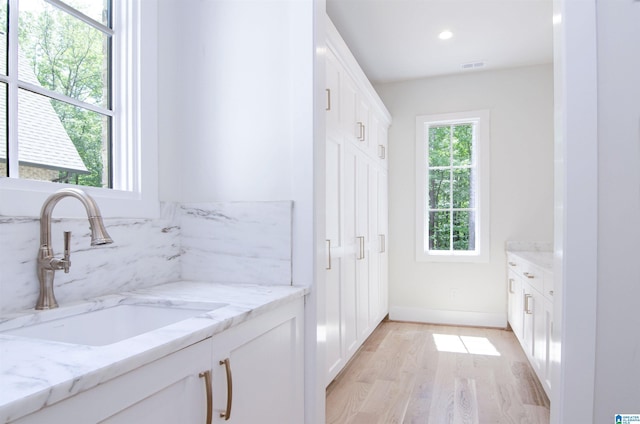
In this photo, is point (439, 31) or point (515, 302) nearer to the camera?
point (439, 31)

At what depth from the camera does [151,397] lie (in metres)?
0.78

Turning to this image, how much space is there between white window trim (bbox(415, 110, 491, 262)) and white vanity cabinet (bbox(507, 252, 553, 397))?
517mm

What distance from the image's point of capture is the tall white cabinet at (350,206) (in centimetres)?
238

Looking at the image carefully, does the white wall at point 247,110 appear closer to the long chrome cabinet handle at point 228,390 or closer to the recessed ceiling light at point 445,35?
the long chrome cabinet handle at point 228,390

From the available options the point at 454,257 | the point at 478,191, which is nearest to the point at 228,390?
the point at 454,257

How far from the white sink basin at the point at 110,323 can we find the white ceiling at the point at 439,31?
7.93 ft

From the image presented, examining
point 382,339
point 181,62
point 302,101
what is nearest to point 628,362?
point 302,101

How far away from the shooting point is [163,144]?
1.64m

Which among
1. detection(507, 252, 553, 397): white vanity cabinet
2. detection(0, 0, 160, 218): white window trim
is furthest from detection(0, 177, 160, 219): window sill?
detection(507, 252, 553, 397): white vanity cabinet

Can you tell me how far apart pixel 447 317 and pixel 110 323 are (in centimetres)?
365

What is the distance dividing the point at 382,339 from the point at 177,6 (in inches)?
121

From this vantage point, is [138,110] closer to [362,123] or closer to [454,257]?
[362,123]

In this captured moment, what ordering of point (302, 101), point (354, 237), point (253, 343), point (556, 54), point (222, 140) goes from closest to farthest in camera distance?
point (253, 343) → point (556, 54) → point (302, 101) → point (222, 140) → point (354, 237)

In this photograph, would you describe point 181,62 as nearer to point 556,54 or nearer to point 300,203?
point 300,203
